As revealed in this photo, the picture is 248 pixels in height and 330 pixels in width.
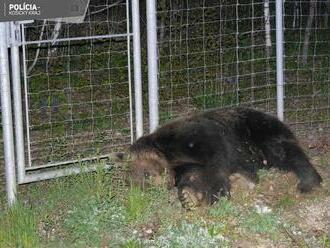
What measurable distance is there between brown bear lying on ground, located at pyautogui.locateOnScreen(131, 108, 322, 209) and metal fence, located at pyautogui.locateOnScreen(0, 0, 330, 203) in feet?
2.43

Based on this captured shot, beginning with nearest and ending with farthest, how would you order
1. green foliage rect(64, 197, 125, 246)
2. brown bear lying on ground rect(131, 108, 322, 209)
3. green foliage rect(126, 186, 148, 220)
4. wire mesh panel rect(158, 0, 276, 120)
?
1. green foliage rect(64, 197, 125, 246)
2. green foliage rect(126, 186, 148, 220)
3. brown bear lying on ground rect(131, 108, 322, 209)
4. wire mesh panel rect(158, 0, 276, 120)

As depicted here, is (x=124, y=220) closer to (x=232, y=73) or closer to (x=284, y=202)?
(x=284, y=202)

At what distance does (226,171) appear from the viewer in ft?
20.4

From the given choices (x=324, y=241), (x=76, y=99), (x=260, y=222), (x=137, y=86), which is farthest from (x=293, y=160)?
(x=76, y=99)

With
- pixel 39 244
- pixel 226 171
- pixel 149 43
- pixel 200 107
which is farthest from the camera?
pixel 200 107

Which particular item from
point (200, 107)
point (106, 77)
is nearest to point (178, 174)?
point (200, 107)

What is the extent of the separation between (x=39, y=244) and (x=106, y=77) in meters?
7.55

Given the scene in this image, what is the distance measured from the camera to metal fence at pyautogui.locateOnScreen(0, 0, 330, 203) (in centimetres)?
709

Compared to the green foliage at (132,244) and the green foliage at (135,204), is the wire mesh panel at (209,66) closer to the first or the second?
the green foliage at (135,204)

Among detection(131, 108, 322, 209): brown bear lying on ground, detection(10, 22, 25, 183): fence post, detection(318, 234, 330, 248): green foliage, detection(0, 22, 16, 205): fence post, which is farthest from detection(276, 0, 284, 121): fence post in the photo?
detection(0, 22, 16, 205): fence post

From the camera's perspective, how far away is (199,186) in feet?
19.6

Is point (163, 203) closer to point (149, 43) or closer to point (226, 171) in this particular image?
point (226, 171)

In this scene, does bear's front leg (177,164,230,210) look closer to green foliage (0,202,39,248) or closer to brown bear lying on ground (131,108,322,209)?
brown bear lying on ground (131,108,322,209)

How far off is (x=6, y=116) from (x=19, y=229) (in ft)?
3.85
